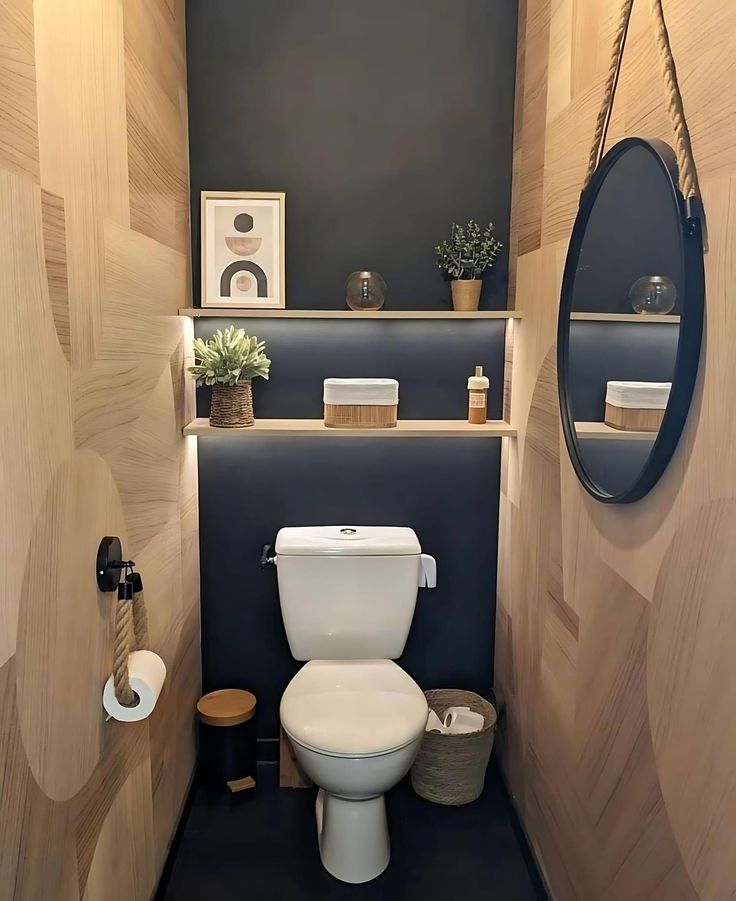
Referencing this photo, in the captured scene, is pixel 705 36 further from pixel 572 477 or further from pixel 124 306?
pixel 124 306

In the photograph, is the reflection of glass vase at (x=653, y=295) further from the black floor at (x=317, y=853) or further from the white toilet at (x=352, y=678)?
the black floor at (x=317, y=853)

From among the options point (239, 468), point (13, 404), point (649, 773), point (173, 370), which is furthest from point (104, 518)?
point (649, 773)

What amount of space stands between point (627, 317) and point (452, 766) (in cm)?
153

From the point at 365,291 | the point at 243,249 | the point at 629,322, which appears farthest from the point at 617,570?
the point at 243,249

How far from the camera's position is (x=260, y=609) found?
2639 mm

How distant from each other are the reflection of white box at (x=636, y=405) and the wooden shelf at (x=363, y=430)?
0.86 m

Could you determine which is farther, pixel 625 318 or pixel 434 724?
pixel 434 724

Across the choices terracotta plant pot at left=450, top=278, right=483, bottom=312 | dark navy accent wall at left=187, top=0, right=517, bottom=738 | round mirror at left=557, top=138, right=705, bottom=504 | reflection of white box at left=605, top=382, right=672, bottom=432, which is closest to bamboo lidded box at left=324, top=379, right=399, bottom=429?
dark navy accent wall at left=187, top=0, right=517, bottom=738

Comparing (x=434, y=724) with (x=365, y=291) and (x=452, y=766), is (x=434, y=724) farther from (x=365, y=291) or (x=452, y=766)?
(x=365, y=291)

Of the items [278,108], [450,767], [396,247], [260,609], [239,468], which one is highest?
[278,108]

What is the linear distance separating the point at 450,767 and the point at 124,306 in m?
1.65

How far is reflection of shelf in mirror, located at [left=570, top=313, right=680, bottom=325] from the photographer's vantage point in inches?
52.2

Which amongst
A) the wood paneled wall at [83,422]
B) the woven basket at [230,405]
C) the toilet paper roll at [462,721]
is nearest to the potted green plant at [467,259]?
the woven basket at [230,405]

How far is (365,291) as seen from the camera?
2.38 meters
